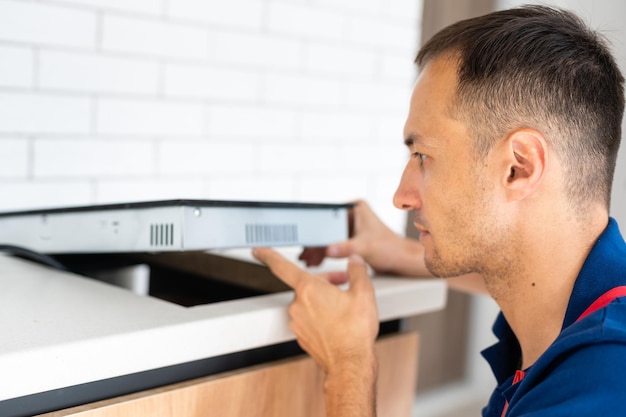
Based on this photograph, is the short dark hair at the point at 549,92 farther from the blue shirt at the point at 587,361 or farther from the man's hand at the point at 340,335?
the man's hand at the point at 340,335

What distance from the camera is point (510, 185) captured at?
0.81m

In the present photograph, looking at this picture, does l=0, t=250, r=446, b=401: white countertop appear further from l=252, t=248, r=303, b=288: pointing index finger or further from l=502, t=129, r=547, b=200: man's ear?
l=502, t=129, r=547, b=200: man's ear

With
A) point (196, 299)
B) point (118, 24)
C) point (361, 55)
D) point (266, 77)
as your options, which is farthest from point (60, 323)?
point (361, 55)

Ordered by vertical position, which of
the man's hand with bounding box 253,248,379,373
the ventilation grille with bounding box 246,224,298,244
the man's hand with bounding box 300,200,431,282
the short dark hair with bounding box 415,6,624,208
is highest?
the short dark hair with bounding box 415,6,624,208

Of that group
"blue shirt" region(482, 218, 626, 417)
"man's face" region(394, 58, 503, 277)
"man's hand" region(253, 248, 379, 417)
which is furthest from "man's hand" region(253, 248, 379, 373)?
"blue shirt" region(482, 218, 626, 417)

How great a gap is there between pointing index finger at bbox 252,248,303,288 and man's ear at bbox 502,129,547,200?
29 cm

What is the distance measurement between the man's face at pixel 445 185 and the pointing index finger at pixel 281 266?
6.4 inches

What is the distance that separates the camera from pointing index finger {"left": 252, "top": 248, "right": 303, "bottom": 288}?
3.10 feet

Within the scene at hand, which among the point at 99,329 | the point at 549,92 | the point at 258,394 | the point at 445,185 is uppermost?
the point at 549,92

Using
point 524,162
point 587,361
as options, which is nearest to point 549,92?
point 524,162

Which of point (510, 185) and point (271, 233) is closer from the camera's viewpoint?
point (510, 185)

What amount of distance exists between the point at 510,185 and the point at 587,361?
25 cm

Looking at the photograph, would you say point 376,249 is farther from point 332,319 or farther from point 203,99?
point 203,99

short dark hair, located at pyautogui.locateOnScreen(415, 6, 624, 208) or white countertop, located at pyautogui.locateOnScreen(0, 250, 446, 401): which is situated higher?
short dark hair, located at pyautogui.locateOnScreen(415, 6, 624, 208)
